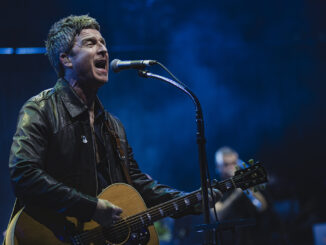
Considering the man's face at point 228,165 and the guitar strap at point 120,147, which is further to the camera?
the man's face at point 228,165

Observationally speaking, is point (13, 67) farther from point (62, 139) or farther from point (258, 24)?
point (258, 24)

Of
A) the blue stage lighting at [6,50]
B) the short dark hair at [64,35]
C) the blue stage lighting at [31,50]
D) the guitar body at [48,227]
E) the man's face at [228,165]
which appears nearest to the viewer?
the guitar body at [48,227]

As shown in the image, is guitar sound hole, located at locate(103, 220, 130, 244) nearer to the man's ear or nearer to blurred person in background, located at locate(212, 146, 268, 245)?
the man's ear

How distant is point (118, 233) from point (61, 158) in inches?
27.9

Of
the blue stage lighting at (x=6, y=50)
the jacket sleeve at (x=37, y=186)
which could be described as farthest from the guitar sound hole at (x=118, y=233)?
the blue stage lighting at (x=6, y=50)

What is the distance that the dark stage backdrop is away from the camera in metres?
5.58

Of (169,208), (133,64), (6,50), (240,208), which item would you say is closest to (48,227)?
(169,208)

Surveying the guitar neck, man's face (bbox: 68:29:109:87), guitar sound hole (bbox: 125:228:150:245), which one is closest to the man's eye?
man's face (bbox: 68:29:109:87)

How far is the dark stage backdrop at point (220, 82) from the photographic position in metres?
5.58

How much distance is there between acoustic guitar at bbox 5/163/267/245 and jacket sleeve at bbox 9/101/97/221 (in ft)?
0.36

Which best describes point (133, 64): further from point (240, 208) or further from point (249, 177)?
point (240, 208)

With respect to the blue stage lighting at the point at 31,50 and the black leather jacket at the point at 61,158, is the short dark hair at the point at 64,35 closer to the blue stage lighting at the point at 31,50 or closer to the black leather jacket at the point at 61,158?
the black leather jacket at the point at 61,158

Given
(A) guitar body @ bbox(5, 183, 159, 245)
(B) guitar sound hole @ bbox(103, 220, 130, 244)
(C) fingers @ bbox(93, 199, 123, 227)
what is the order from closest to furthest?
1. (A) guitar body @ bbox(5, 183, 159, 245)
2. (C) fingers @ bbox(93, 199, 123, 227)
3. (B) guitar sound hole @ bbox(103, 220, 130, 244)

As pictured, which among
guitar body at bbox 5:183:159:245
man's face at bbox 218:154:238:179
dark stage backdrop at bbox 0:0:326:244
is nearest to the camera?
guitar body at bbox 5:183:159:245
